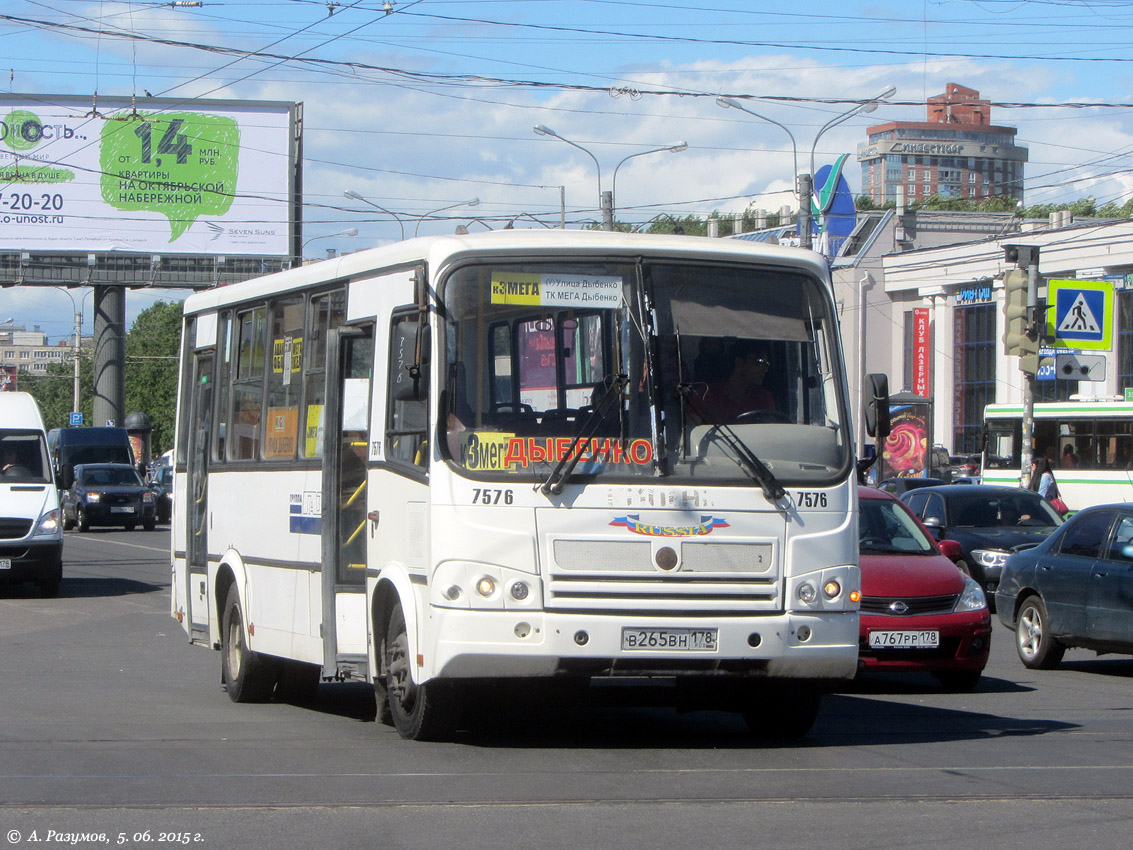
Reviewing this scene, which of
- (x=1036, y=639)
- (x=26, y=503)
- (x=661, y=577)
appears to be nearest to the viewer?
(x=661, y=577)

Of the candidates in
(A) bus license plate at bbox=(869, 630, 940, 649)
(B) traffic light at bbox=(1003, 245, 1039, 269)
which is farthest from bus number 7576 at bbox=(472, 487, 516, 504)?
(B) traffic light at bbox=(1003, 245, 1039, 269)

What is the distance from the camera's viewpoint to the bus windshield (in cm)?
884

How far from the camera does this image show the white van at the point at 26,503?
22.1m

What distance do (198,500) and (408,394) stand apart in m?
4.64

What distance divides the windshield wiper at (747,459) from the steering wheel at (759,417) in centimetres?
10

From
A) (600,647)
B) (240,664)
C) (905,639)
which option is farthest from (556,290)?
(905,639)

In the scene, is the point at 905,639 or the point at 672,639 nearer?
the point at 672,639

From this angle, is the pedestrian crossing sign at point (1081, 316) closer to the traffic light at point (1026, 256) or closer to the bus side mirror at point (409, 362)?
the traffic light at point (1026, 256)

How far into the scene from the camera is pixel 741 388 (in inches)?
359

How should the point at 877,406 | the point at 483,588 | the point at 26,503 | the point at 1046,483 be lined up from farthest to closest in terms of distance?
the point at 1046,483, the point at 26,503, the point at 877,406, the point at 483,588

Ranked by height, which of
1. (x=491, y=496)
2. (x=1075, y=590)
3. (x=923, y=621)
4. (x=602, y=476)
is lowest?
(x=923, y=621)

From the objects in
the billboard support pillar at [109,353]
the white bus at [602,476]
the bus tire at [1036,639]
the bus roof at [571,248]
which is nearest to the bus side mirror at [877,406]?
the white bus at [602,476]

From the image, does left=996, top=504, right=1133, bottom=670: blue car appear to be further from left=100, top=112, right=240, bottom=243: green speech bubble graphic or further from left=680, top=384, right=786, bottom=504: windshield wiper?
left=100, top=112, right=240, bottom=243: green speech bubble graphic

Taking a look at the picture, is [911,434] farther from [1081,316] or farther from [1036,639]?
[1036,639]
